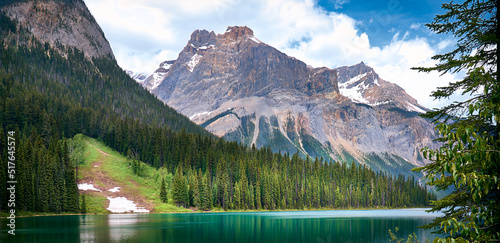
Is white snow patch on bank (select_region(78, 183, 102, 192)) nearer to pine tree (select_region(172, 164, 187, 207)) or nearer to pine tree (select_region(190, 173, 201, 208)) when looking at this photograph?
pine tree (select_region(172, 164, 187, 207))

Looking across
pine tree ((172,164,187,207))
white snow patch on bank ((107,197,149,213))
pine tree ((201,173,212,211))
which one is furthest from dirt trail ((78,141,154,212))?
pine tree ((201,173,212,211))

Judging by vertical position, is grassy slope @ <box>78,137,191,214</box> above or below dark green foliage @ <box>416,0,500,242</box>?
below

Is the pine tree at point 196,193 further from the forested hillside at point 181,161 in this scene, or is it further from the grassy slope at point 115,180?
the grassy slope at point 115,180

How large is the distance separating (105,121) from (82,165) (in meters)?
39.4

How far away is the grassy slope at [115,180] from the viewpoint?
126 metres

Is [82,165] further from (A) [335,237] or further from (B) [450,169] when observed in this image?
(B) [450,169]

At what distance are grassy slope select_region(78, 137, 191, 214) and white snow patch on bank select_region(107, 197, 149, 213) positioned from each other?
1.68 meters

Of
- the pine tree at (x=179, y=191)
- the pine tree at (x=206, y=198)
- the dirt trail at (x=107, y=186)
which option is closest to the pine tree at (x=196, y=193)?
the pine tree at (x=206, y=198)

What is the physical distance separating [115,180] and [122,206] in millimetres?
18737

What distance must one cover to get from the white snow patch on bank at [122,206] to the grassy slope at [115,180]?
1677 mm

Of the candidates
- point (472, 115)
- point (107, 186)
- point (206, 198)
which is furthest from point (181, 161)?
point (472, 115)

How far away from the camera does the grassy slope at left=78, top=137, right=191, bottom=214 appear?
12550cm

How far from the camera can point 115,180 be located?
140750 millimetres

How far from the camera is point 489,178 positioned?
34.3 ft
